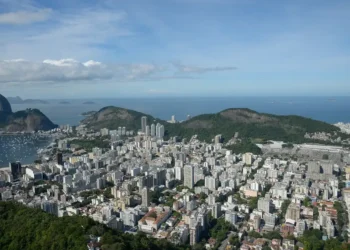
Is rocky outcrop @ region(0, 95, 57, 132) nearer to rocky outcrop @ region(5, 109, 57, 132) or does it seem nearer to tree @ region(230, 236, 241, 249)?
rocky outcrop @ region(5, 109, 57, 132)

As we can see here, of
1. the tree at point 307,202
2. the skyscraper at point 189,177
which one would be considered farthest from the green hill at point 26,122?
the tree at point 307,202

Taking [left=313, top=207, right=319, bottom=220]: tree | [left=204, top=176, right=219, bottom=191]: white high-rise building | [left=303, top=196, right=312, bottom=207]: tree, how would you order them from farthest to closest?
[left=204, top=176, right=219, bottom=191]: white high-rise building → [left=303, top=196, right=312, bottom=207]: tree → [left=313, top=207, right=319, bottom=220]: tree

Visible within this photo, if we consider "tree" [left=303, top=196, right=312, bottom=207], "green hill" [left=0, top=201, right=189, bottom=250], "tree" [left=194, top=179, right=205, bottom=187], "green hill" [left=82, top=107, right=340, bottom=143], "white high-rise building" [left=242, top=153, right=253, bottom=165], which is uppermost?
"green hill" [left=82, top=107, right=340, bottom=143]

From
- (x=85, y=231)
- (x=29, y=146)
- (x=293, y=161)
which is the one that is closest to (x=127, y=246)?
(x=85, y=231)

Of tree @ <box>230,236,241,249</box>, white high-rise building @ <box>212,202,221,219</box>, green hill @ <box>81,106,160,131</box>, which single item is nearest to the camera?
tree @ <box>230,236,241,249</box>

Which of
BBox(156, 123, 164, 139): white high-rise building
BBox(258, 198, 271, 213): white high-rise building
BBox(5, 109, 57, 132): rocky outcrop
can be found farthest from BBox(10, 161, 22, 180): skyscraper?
BBox(5, 109, 57, 132): rocky outcrop

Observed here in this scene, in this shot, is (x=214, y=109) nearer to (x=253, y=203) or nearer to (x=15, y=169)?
(x=15, y=169)

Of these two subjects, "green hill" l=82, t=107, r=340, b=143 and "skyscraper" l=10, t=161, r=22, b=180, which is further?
"green hill" l=82, t=107, r=340, b=143

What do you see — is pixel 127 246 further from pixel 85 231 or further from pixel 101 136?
pixel 101 136
